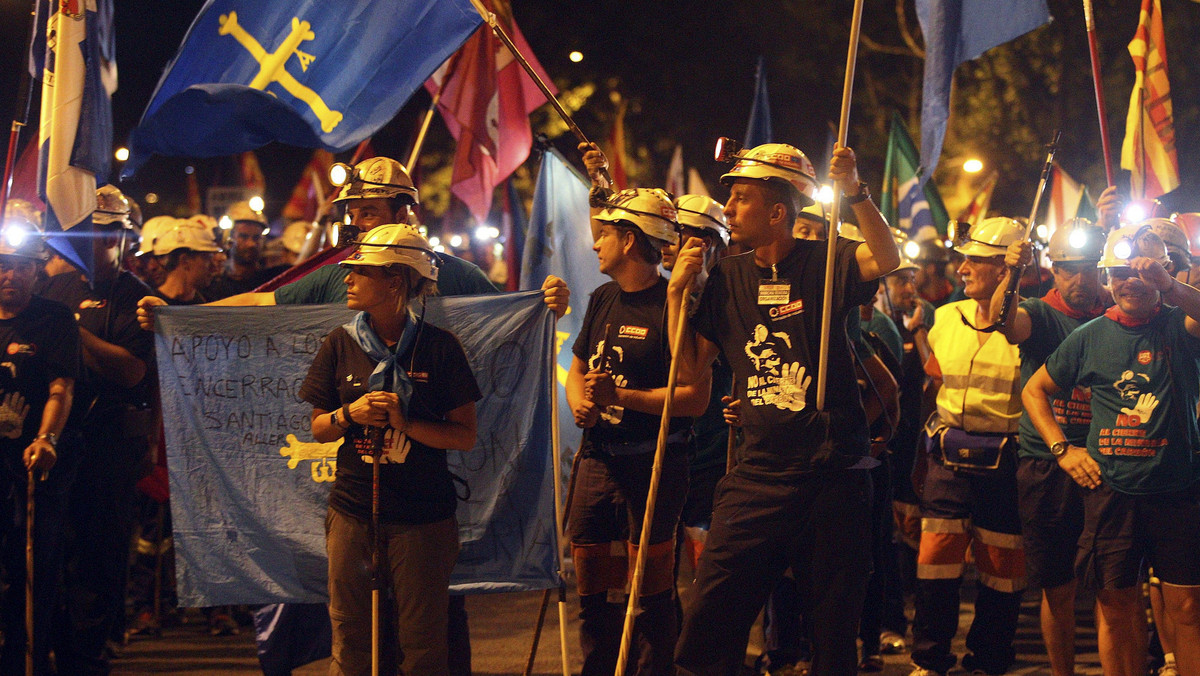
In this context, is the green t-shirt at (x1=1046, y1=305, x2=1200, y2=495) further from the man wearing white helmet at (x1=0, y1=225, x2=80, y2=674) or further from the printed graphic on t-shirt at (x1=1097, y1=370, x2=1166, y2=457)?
the man wearing white helmet at (x1=0, y1=225, x2=80, y2=674)

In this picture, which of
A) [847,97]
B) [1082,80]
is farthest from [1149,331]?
[1082,80]

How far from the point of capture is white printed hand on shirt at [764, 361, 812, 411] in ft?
15.8

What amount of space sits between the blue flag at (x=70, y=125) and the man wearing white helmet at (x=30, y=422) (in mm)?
299

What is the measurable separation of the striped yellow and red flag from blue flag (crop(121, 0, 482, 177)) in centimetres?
446

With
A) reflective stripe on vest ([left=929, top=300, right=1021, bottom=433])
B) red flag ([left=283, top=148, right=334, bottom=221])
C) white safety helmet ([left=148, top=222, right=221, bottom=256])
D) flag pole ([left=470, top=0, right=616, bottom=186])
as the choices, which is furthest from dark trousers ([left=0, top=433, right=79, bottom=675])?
red flag ([left=283, top=148, right=334, bottom=221])

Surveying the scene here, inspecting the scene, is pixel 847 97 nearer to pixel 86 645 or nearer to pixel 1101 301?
pixel 1101 301

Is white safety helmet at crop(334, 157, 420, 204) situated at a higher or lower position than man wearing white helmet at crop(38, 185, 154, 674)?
higher

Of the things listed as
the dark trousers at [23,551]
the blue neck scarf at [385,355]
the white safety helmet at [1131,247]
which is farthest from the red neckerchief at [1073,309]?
the dark trousers at [23,551]

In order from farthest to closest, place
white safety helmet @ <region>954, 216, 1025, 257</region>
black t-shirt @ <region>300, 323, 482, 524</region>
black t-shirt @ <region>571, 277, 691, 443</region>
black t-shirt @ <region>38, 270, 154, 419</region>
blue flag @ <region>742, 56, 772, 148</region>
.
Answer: blue flag @ <region>742, 56, 772, 148</region>, white safety helmet @ <region>954, 216, 1025, 257</region>, black t-shirt @ <region>38, 270, 154, 419</region>, black t-shirt @ <region>571, 277, 691, 443</region>, black t-shirt @ <region>300, 323, 482, 524</region>

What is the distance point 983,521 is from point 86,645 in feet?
16.6

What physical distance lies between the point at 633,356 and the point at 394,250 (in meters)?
1.23

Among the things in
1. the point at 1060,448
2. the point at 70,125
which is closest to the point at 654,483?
the point at 1060,448

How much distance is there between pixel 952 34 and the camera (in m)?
5.85

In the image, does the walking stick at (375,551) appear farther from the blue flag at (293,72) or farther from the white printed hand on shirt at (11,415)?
the blue flag at (293,72)
